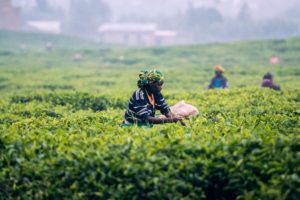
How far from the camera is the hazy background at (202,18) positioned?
89.0 metres

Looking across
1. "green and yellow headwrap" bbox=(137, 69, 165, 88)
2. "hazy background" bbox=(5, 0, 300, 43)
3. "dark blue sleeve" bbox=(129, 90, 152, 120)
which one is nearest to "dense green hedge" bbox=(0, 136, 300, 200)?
"dark blue sleeve" bbox=(129, 90, 152, 120)

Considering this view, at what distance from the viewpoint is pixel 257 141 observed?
20.4 feet

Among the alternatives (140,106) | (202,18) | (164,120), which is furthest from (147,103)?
(202,18)

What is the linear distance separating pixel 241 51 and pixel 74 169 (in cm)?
4194

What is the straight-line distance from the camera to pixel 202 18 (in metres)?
91.4

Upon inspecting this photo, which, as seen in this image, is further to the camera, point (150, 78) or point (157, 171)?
point (150, 78)

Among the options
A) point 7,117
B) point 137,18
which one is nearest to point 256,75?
point 7,117

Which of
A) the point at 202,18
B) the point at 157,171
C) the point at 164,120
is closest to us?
the point at 157,171

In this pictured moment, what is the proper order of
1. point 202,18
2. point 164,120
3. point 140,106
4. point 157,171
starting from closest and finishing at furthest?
point 157,171 → point 140,106 → point 164,120 → point 202,18

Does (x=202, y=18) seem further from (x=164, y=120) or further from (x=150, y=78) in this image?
(x=164, y=120)

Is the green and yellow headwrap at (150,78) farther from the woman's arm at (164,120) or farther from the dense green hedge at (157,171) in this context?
the dense green hedge at (157,171)

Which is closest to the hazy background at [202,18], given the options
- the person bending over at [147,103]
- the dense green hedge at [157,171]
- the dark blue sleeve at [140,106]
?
the person bending over at [147,103]

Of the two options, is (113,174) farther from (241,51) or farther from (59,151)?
(241,51)

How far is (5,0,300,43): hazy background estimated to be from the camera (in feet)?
292
